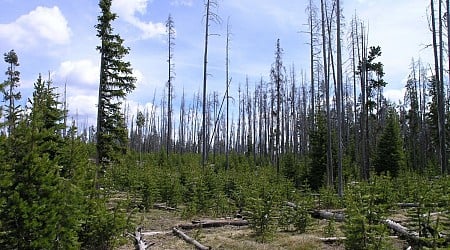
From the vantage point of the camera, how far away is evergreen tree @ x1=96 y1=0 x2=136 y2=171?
1678 centimetres

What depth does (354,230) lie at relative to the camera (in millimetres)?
7035

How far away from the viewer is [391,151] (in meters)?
27.5

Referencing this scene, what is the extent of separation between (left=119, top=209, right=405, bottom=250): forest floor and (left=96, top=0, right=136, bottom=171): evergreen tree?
457cm

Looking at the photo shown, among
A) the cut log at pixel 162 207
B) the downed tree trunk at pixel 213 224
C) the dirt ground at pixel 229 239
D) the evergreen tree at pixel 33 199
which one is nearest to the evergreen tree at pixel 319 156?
the cut log at pixel 162 207

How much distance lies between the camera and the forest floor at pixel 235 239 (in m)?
9.51

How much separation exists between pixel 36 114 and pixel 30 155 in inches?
26.8

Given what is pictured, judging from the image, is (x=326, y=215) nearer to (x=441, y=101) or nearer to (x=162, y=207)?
(x=162, y=207)

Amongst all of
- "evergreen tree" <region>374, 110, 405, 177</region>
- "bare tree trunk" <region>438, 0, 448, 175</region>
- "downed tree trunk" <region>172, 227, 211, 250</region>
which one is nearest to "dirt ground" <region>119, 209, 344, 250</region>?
"downed tree trunk" <region>172, 227, 211, 250</region>

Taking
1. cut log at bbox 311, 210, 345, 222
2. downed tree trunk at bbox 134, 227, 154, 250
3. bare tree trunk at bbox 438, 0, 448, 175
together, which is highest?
bare tree trunk at bbox 438, 0, 448, 175

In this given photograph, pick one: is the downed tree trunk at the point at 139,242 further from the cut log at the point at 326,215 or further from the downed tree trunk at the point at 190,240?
the cut log at the point at 326,215

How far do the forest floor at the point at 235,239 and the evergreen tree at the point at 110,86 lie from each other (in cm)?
457

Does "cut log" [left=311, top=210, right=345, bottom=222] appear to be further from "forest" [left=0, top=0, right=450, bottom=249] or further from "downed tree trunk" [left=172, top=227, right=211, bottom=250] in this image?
"downed tree trunk" [left=172, top=227, right=211, bottom=250]

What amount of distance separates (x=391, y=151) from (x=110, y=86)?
19658 mm

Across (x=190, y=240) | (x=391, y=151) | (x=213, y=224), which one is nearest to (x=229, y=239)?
(x=190, y=240)
